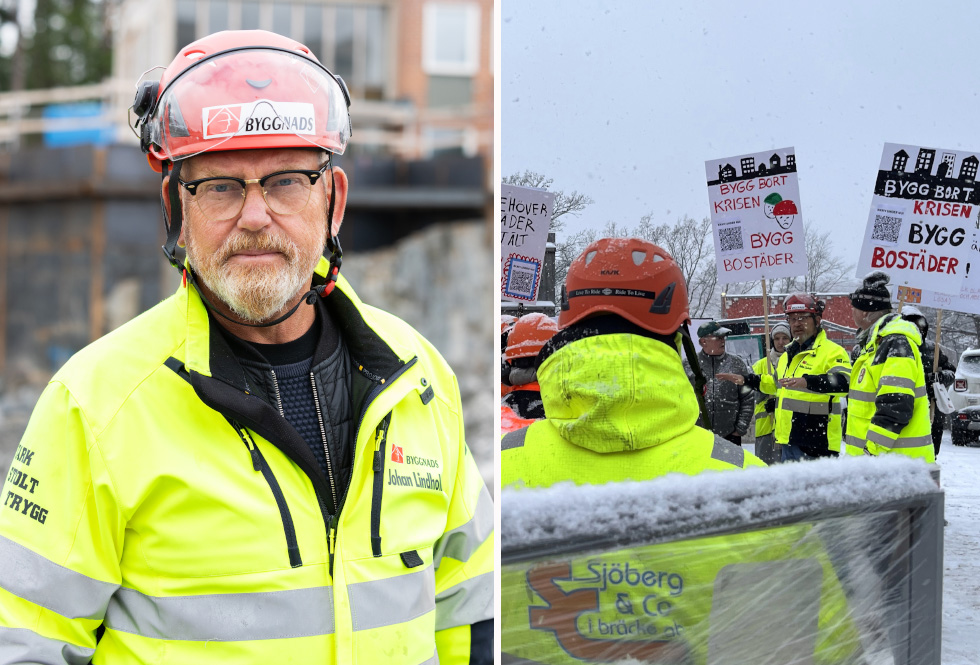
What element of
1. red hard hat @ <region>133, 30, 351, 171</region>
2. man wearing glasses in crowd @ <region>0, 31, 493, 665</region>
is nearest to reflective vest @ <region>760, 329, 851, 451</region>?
man wearing glasses in crowd @ <region>0, 31, 493, 665</region>

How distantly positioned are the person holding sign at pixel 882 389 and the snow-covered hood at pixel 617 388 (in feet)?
1.33

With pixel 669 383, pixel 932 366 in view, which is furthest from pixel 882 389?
pixel 669 383

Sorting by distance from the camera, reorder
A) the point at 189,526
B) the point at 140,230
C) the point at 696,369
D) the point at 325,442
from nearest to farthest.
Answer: the point at 189,526 → the point at 696,369 → the point at 325,442 → the point at 140,230

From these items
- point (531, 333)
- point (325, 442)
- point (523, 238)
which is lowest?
point (325, 442)

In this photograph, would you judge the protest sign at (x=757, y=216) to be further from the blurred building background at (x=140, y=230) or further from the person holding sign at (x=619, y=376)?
the blurred building background at (x=140, y=230)

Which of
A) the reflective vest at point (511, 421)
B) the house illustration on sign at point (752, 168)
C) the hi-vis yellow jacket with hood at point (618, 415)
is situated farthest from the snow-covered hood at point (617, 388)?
the house illustration on sign at point (752, 168)

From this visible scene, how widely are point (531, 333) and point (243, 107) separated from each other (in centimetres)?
82

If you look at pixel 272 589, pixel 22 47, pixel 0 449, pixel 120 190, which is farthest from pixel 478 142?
pixel 272 589

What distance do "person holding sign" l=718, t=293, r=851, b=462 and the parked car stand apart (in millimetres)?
255

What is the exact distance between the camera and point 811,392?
7.07 feet

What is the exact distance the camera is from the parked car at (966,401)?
7.05 feet

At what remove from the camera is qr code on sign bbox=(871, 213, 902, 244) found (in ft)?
6.91

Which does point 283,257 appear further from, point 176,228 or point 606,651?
point 606,651

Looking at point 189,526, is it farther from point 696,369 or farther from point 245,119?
point 696,369
